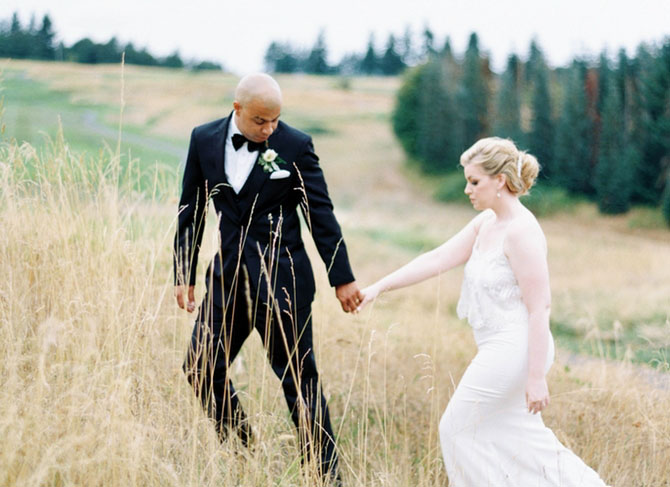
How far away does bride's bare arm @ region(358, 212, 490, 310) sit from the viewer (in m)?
3.57

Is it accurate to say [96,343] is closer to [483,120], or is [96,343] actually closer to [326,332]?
[326,332]

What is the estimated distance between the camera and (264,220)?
133 inches

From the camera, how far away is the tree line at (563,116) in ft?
86.9

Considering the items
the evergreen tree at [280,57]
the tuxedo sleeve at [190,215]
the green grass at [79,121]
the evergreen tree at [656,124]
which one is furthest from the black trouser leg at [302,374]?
the evergreen tree at [280,57]

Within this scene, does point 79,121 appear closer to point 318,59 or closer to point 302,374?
point 302,374

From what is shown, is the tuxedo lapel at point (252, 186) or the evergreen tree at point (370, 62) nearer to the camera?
the tuxedo lapel at point (252, 186)

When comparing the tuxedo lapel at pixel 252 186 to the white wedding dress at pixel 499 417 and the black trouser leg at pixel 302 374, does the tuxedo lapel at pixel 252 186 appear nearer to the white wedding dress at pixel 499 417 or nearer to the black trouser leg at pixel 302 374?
the black trouser leg at pixel 302 374

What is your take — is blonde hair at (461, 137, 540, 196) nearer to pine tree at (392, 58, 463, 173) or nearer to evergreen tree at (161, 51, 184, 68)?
pine tree at (392, 58, 463, 173)

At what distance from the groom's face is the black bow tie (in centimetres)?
2

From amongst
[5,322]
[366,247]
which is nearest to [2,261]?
[5,322]

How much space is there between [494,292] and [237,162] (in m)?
1.45

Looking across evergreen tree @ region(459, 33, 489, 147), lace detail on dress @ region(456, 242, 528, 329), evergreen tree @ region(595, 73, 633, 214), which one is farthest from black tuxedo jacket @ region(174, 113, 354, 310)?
evergreen tree @ region(459, 33, 489, 147)

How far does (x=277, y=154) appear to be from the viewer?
3.37m

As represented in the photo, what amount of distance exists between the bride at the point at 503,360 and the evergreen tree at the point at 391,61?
7918cm
